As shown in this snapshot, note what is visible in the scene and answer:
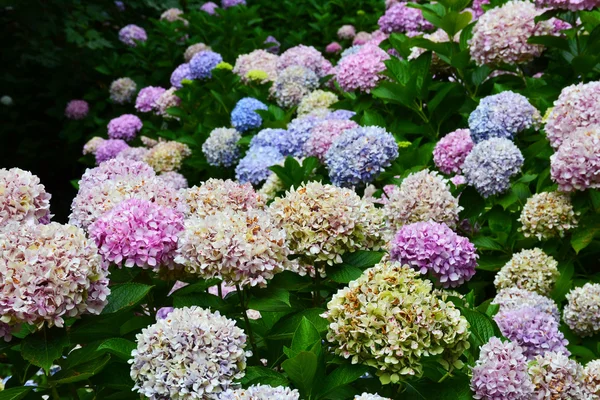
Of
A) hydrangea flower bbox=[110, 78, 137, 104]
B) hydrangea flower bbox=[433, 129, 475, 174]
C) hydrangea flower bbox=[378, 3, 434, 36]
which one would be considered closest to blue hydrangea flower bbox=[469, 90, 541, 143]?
hydrangea flower bbox=[433, 129, 475, 174]

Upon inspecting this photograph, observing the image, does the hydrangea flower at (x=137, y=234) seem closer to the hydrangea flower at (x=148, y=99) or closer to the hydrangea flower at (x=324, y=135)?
the hydrangea flower at (x=324, y=135)

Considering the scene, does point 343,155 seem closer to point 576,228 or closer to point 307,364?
point 576,228

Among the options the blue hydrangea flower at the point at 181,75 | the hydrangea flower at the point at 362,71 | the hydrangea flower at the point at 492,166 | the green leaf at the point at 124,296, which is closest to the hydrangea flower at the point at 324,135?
the hydrangea flower at the point at 362,71

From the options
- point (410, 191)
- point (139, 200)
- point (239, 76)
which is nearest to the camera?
point (139, 200)

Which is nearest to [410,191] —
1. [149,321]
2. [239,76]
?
[149,321]

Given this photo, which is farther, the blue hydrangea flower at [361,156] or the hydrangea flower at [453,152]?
the hydrangea flower at [453,152]

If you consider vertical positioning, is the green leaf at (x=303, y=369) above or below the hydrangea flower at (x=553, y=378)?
above

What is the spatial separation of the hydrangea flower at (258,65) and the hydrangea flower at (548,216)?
8.16 ft

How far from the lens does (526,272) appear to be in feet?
9.09

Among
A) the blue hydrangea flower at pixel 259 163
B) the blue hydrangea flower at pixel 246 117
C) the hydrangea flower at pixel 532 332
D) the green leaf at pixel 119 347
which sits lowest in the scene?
the blue hydrangea flower at pixel 246 117

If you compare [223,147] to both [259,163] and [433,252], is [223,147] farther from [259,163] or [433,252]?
[433,252]

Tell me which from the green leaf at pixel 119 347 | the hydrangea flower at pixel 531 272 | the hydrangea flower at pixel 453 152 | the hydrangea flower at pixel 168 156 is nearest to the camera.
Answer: the green leaf at pixel 119 347

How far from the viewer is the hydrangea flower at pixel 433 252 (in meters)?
2.17

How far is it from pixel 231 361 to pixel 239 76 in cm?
371
